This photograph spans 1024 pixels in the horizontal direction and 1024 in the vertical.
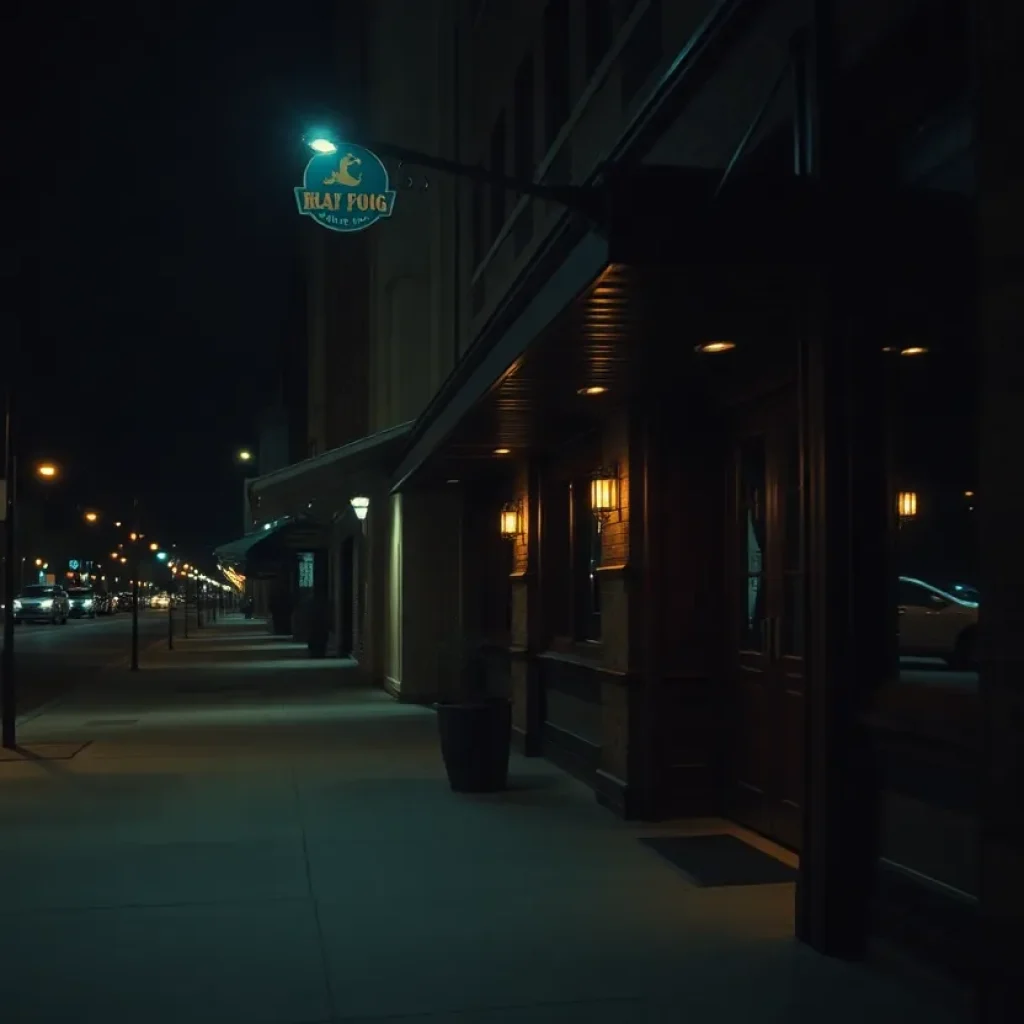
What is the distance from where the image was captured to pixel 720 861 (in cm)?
881

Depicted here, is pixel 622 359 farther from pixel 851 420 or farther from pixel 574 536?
pixel 574 536

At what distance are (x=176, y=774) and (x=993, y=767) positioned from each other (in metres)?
9.85

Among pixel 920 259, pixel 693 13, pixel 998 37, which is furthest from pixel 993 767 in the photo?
pixel 693 13

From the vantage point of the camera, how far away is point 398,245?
76.1 feet

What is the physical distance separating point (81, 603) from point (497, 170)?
235ft

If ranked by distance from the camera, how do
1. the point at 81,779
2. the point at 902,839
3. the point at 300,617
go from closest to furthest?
the point at 902,839 < the point at 81,779 < the point at 300,617

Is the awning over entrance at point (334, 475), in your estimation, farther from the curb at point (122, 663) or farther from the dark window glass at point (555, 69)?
the curb at point (122, 663)

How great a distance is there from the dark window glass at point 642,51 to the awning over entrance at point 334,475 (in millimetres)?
6905

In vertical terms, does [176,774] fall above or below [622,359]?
below

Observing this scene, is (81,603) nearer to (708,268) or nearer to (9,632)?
(9,632)

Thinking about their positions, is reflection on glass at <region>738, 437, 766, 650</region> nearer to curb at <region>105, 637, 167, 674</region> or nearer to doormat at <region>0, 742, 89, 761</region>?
doormat at <region>0, 742, 89, 761</region>

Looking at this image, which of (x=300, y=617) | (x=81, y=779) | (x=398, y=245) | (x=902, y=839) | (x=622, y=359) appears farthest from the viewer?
(x=300, y=617)

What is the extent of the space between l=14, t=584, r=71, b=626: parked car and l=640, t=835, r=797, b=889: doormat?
6002 cm

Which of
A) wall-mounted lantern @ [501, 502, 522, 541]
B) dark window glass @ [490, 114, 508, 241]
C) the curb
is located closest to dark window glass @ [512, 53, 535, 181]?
dark window glass @ [490, 114, 508, 241]
